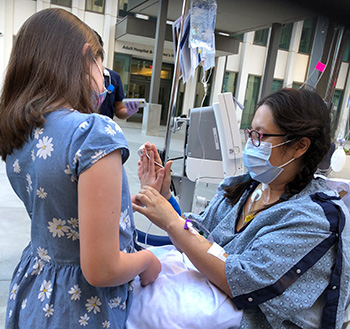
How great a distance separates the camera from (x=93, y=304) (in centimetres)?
72

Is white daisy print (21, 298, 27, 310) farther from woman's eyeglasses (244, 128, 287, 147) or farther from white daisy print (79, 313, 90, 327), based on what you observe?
woman's eyeglasses (244, 128, 287, 147)

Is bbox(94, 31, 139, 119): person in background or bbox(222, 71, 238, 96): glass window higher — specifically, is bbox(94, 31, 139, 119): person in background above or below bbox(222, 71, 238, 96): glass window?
below

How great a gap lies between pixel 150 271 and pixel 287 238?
0.40 m

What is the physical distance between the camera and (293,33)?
12992 millimetres

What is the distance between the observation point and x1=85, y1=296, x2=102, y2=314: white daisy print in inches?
28.3

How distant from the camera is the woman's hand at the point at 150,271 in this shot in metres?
0.83

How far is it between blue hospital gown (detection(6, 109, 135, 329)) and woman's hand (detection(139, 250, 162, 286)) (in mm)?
54

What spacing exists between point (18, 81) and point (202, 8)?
160 centimetres

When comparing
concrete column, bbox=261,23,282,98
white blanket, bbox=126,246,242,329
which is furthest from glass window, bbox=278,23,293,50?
white blanket, bbox=126,246,242,329

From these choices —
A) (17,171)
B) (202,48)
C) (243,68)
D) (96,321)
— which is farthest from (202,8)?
(243,68)

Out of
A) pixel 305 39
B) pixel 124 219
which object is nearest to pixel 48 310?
pixel 124 219

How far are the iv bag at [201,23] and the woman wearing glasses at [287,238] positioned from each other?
985mm

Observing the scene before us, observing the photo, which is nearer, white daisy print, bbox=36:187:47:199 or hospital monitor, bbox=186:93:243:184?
white daisy print, bbox=36:187:47:199

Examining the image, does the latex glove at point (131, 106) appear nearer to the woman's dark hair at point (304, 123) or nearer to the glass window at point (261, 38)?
the woman's dark hair at point (304, 123)
